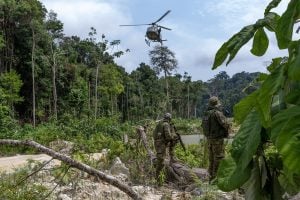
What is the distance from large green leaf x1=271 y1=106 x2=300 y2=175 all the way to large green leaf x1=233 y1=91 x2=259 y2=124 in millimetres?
107

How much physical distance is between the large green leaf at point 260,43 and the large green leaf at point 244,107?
0.10m

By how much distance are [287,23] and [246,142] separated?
0.51 ft

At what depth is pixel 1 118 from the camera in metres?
26.9

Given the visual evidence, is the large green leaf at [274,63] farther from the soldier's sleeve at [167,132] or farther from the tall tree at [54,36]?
the tall tree at [54,36]

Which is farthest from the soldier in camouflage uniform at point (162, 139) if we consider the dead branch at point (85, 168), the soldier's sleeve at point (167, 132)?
the dead branch at point (85, 168)

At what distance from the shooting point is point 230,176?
0.66m

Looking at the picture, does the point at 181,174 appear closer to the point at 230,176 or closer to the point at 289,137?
the point at 230,176

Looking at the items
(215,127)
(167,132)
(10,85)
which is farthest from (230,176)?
(10,85)

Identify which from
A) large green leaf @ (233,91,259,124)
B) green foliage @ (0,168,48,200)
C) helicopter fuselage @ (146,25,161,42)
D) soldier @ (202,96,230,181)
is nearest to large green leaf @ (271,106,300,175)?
large green leaf @ (233,91,259,124)

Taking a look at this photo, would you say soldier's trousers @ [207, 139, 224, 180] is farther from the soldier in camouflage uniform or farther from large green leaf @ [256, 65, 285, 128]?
large green leaf @ [256, 65, 285, 128]

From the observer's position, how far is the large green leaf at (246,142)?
1.97 feet

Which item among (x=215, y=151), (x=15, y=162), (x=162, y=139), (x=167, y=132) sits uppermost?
(x=167, y=132)

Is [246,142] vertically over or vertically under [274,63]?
under

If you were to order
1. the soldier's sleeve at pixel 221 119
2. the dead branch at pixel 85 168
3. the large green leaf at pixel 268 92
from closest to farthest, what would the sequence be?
the large green leaf at pixel 268 92
the dead branch at pixel 85 168
the soldier's sleeve at pixel 221 119
